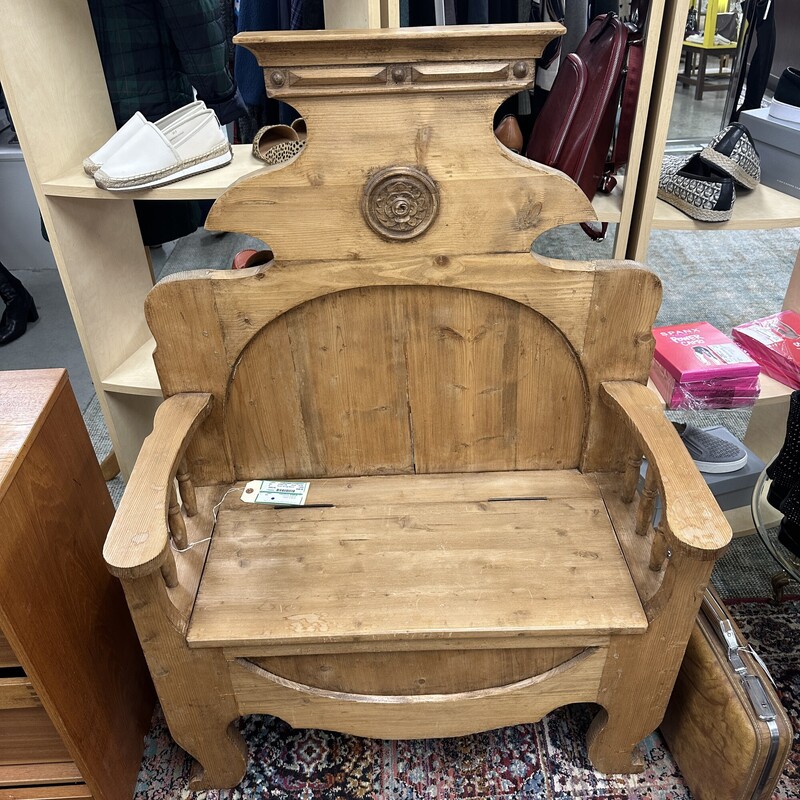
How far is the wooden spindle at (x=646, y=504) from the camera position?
1124mm

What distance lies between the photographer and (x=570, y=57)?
1436 mm

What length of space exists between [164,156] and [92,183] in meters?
0.16

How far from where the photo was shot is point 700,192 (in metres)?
1.45

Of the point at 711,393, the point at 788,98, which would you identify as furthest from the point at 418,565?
the point at 788,98

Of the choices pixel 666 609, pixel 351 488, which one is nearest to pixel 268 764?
pixel 351 488

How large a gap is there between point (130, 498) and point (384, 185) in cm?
58

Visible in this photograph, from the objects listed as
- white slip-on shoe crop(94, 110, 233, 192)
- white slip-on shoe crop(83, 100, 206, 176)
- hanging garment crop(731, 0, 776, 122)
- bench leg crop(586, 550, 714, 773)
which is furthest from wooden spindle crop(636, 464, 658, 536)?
hanging garment crop(731, 0, 776, 122)

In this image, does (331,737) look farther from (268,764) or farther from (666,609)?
(666,609)

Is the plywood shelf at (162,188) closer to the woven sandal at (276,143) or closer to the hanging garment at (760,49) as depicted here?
the woven sandal at (276,143)

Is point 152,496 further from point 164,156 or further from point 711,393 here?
point 711,393

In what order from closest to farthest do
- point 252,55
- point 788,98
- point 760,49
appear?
point 788,98 < point 252,55 < point 760,49

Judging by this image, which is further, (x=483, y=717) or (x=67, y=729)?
(x=483, y=717)

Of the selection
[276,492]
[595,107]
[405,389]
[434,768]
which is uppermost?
[595,107]

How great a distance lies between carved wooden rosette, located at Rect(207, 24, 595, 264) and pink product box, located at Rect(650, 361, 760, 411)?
1.84 ft
